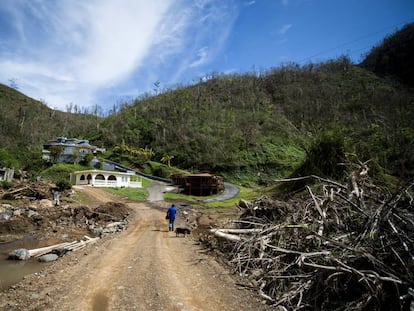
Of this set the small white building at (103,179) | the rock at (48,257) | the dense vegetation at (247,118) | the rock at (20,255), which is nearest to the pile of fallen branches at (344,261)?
the rock at (48,257)

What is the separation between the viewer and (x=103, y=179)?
4006 centimetres

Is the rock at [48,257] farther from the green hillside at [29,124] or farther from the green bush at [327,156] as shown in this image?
the green hillside at [29,124]

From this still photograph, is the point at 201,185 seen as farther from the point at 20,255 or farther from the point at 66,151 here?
the point at 20,255

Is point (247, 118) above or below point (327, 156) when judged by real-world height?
above

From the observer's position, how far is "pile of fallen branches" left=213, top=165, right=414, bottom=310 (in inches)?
191

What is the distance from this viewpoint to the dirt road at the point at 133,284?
223 inches

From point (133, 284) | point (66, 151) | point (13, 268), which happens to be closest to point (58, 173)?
point (66, 151)

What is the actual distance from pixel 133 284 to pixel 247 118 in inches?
2798

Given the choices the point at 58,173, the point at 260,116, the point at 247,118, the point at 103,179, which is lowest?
the point at 103,179

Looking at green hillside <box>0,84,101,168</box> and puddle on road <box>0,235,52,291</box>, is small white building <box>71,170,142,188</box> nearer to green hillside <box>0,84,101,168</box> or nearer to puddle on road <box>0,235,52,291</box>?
green hillside <box>0,84,101,168</box>

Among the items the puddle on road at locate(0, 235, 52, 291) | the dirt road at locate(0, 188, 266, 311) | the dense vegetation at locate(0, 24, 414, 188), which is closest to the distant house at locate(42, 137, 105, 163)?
the dense vegetation at locate(0, 24, 414, 188)

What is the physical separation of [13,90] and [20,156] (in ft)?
264

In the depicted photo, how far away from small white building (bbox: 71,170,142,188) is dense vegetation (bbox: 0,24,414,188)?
16.1 m

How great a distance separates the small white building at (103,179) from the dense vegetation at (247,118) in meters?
16.1
